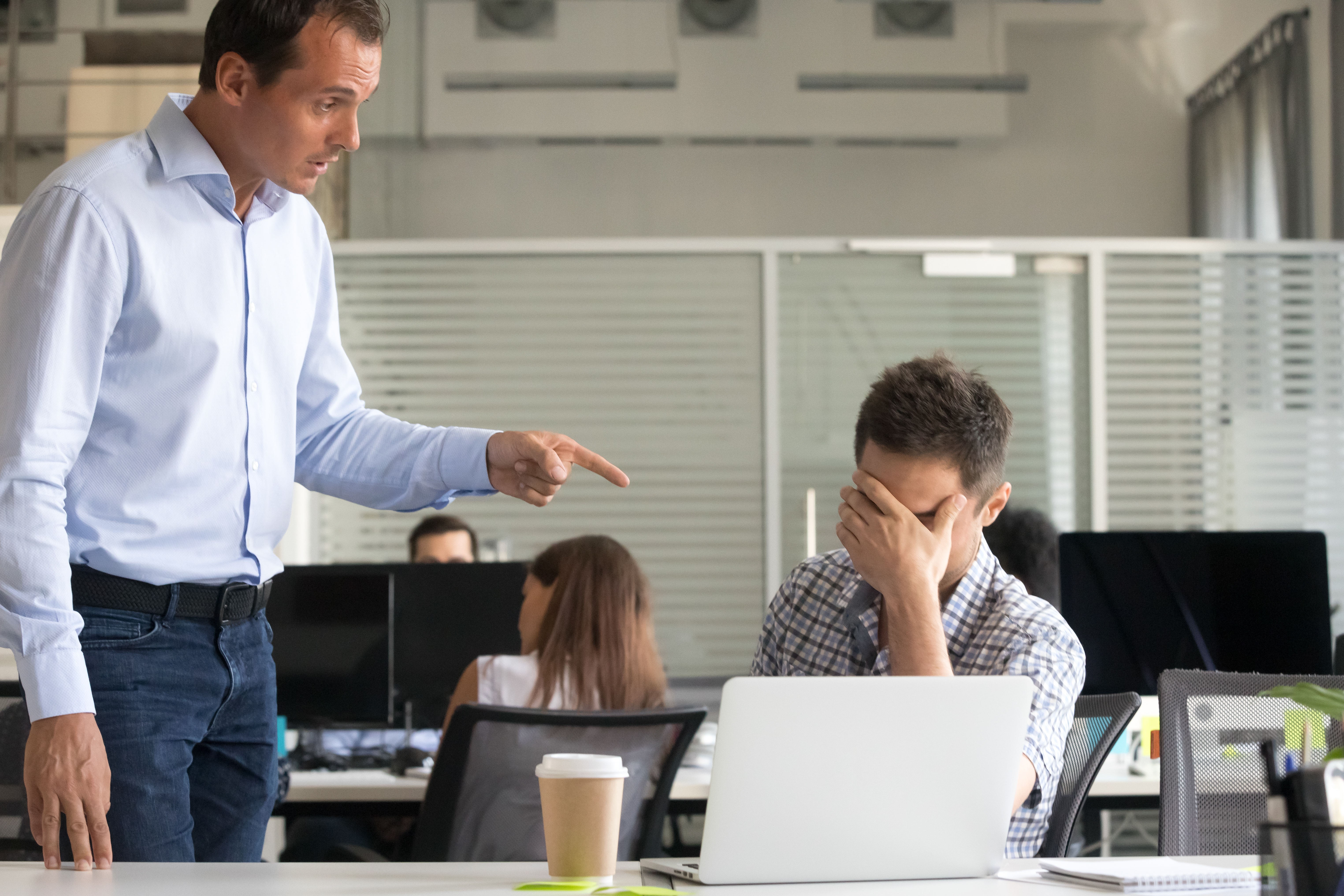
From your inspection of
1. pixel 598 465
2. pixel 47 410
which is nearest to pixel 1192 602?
pixel 598 465

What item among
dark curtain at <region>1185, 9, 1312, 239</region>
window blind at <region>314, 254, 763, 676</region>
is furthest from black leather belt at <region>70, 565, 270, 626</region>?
dark curtain at <region>1185, 9, 1312, 239</region>

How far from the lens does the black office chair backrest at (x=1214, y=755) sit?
1.63 m

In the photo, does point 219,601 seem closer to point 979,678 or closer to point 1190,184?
point 979,678

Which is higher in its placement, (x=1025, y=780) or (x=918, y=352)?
(x=918, y=352)

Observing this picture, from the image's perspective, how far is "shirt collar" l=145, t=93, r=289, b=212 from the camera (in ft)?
4.48

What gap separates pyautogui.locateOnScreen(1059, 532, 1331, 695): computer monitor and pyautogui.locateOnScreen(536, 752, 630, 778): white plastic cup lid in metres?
1.83

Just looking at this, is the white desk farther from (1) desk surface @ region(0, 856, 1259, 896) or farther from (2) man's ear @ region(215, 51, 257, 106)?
(2) man's ear @ region(215, 51, 257, 106)

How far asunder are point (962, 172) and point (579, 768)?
4.95 metres

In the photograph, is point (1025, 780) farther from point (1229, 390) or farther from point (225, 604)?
point (1229, 390)

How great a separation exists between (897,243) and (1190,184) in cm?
177

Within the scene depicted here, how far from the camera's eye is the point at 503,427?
468 centimetres

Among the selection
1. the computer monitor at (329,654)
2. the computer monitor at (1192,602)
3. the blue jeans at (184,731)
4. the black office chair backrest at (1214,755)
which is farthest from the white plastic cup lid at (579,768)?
the computer monitor at (329,654)

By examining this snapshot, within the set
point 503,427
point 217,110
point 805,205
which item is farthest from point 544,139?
point 217,110

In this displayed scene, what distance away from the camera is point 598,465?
1.35 m
